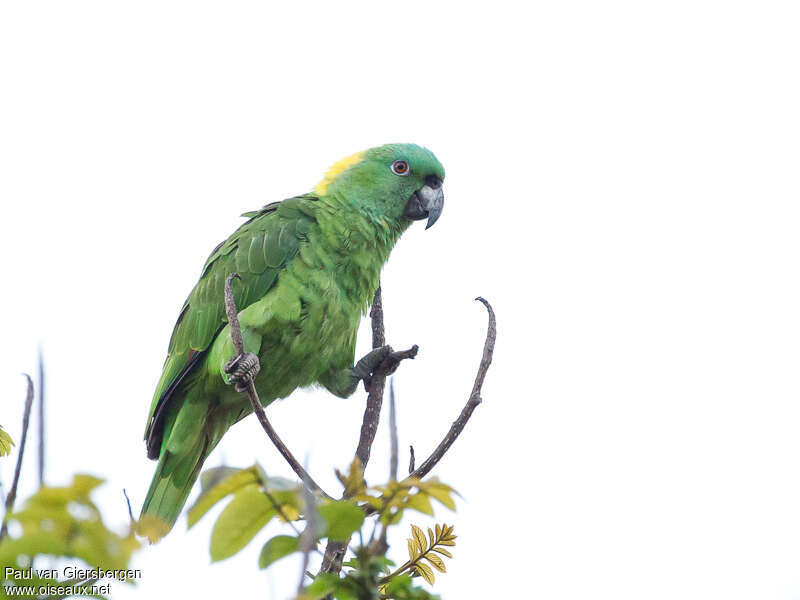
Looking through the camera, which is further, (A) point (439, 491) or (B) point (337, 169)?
(B) point (337, 169)

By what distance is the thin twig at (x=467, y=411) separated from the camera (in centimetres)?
255

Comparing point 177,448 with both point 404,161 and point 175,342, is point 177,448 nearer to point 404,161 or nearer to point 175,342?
point 175,342

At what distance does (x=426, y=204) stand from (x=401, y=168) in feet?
0.93

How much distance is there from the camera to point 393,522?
141 cm

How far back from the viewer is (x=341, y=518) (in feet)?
4.46

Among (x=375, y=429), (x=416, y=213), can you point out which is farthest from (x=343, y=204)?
(x=375, y=429)

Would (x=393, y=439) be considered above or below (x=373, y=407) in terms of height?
below

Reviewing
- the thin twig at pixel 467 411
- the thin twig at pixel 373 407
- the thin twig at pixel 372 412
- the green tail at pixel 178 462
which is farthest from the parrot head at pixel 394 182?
the thin twig at pixel 467 411

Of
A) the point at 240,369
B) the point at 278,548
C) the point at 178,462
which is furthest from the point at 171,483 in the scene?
the point at 278,548

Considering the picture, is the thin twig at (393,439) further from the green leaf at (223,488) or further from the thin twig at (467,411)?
the thin twig at (467,411)

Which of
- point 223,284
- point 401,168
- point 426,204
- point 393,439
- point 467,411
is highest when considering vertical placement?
point 401,168

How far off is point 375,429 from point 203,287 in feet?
7.20

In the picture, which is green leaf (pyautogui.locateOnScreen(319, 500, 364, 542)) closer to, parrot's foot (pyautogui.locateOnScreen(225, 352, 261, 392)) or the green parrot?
parrot's foot (pyautogui.locateOnScreen(225, 352, 261, 392))

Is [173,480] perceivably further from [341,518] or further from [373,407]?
[341,518]
